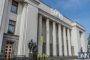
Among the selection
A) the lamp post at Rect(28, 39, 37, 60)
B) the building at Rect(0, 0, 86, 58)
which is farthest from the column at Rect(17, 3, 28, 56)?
the lamp post at Rect(28, 39, 37, 60)

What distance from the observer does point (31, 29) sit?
18.3 meters

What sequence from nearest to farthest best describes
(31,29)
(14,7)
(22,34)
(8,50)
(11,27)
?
(8,50), (11,27), (22,34), (14,7), (31,29)

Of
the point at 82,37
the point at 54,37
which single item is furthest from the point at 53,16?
the point at 82,37

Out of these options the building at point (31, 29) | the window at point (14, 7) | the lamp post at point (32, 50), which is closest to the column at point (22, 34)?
the building at point (31, 29)

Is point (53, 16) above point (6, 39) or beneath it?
above

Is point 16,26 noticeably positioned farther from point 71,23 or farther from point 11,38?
point 71,23

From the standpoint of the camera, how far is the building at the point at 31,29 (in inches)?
615

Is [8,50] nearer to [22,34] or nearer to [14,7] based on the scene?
[22,34]

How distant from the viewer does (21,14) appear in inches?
723

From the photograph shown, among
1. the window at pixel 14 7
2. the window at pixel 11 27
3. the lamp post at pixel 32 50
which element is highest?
the window at pixel 14 7

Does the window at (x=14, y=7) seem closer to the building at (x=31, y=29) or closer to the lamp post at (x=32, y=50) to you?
the building at (x=31, y=29)

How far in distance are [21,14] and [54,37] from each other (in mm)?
8429

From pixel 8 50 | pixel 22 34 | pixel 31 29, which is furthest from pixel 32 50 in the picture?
pixel 8 50

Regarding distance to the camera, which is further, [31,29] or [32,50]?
[31,29]
